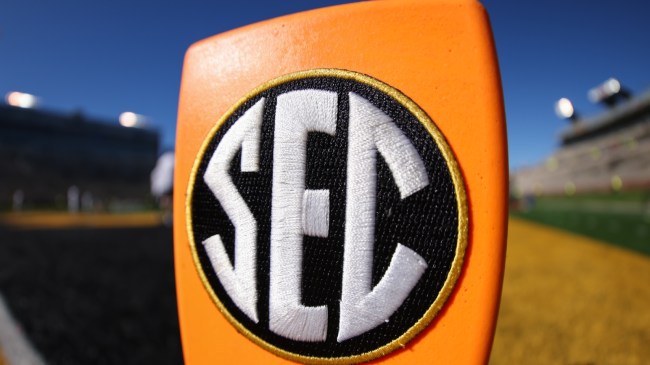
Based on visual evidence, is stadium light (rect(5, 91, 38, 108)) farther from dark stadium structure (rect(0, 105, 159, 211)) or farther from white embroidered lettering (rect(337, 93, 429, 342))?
white embroidered lettering (rect(337, 93, 429, 342))

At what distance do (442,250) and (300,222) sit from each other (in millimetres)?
224

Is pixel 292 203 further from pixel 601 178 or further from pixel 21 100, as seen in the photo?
pixel 21 100

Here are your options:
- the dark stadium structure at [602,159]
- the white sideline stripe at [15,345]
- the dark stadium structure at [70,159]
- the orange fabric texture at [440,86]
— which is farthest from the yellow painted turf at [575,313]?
Result: the dark stadium structure at [70,159]

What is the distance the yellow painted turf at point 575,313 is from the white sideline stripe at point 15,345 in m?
1.98

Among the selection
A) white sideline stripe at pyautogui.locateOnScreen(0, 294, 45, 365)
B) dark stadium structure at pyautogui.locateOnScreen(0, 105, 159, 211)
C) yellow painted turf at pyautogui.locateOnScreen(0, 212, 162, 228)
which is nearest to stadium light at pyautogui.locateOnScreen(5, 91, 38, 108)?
dark stadium structure at pyautogui.locateOnScreen(0, 105, 159, 211)

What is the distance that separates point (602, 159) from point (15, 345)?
19.0 m

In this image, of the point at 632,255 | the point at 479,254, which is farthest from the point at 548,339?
the point at 632,255

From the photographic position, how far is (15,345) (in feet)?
5.61

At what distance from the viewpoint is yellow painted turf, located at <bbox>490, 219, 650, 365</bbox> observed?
1.53 m

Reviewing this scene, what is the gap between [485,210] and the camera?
1.69 ft

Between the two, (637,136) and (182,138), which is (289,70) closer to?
(182,138)

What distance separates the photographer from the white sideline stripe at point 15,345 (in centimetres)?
156

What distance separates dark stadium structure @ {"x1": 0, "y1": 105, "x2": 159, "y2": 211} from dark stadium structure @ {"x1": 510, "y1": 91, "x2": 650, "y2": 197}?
21587 mm

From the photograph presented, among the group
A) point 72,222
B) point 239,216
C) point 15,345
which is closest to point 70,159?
point 72,222
